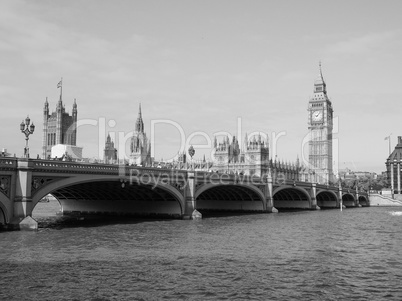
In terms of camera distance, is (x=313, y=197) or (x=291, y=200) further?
(x=291, y=200)

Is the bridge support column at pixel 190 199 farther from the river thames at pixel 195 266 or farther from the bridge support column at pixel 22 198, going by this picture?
the bridge support column at pixel 22 198

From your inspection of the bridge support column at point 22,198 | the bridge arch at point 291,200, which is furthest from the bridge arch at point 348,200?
the bridge support column at point 22,198

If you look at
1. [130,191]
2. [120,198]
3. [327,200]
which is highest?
[130,191]

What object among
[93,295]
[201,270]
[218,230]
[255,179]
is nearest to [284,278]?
[201,270]

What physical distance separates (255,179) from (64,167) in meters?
44.1

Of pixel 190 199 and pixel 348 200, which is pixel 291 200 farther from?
pixel 190 199

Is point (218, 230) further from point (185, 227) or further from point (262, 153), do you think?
point (262, 153)

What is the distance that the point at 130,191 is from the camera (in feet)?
211

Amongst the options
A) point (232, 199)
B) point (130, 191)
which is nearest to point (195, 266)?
point (130, 191)

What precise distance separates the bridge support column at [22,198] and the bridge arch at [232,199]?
4203 cm

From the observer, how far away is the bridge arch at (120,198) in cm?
5831

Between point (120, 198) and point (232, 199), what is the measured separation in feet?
89.4

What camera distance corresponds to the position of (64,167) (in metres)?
45.4

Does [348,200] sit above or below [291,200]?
below
